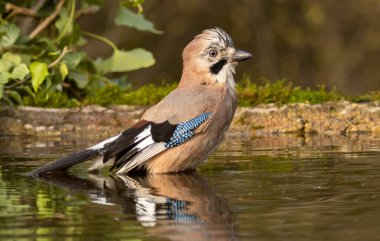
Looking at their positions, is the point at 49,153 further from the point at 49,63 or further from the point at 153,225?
the point at 153,225

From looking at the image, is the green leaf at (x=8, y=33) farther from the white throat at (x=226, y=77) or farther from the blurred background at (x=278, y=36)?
the blurred background at (x=278, y=36)

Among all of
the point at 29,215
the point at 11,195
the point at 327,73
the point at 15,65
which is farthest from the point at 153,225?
the point at 327,73

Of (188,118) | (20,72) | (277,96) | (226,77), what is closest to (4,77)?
(20,72)

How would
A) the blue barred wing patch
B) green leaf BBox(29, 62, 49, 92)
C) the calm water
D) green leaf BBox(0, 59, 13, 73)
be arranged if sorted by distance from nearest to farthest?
the calm water < the blue barred wing patch < green leaf BBox(29, 62, 49, 92) < green leaf BBox(0, 59, 13, 73)

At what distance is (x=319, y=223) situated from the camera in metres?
5.02

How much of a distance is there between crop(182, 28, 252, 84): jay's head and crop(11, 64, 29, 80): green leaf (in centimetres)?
142

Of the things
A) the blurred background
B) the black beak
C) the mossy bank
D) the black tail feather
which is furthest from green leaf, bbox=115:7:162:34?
the blurred background

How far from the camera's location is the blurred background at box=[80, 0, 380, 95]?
60.1ft

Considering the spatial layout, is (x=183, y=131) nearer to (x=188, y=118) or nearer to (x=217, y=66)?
(x=188, y=118)

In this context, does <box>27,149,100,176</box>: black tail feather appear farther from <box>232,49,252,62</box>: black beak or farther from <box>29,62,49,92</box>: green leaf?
<box>232,49,252,62</box>: black beak

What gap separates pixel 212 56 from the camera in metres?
8.22

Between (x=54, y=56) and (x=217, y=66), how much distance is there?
1.76m

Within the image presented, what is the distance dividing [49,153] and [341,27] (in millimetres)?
10867

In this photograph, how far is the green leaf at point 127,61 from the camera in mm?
10320
